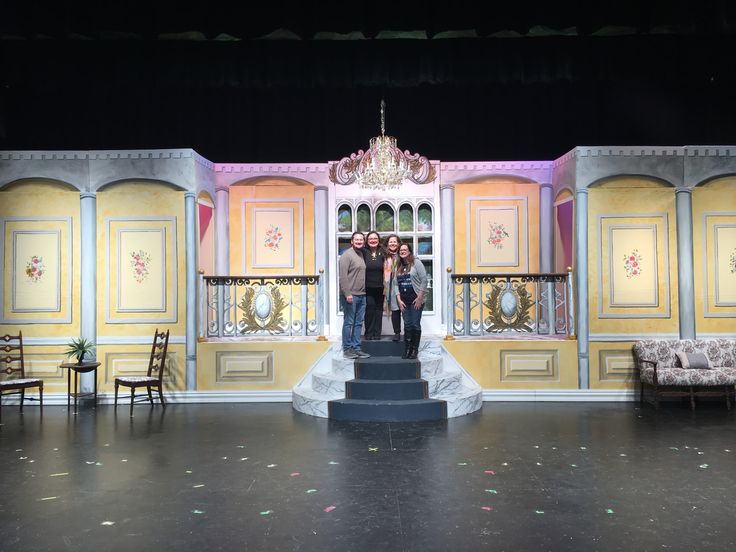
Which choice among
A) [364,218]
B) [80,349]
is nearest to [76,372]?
[80,349]

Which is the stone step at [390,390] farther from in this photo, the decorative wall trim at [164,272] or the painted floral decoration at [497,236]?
the painted floral decoration at [497,236]

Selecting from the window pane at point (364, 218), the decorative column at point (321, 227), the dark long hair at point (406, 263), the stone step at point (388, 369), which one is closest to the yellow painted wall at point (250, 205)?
the decorative column at point (321, 227)

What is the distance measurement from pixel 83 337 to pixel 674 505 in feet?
20.8

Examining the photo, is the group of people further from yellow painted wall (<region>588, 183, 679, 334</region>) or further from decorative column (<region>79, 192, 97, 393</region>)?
decorative column (<region>79, 192, 97, 393</region>)

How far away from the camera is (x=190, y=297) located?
750 centimetres

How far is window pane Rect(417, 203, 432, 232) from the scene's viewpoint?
846 cm

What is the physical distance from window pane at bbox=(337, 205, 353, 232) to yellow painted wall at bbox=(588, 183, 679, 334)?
299 cm

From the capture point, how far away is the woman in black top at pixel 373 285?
7.16 meters

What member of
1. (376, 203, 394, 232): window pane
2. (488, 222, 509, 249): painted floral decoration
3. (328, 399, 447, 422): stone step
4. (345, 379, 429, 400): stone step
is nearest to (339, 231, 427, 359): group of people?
(345, 379, 429, 400): stone step

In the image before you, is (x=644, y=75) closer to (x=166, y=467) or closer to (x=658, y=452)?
(x=658, y=452)

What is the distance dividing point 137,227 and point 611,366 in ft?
18.9

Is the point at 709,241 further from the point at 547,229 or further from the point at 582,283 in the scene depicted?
the point at 547,229

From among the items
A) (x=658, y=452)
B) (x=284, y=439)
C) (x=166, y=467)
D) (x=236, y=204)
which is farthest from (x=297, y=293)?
(x=658, y=452)

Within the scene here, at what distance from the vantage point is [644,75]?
23.8 ft
